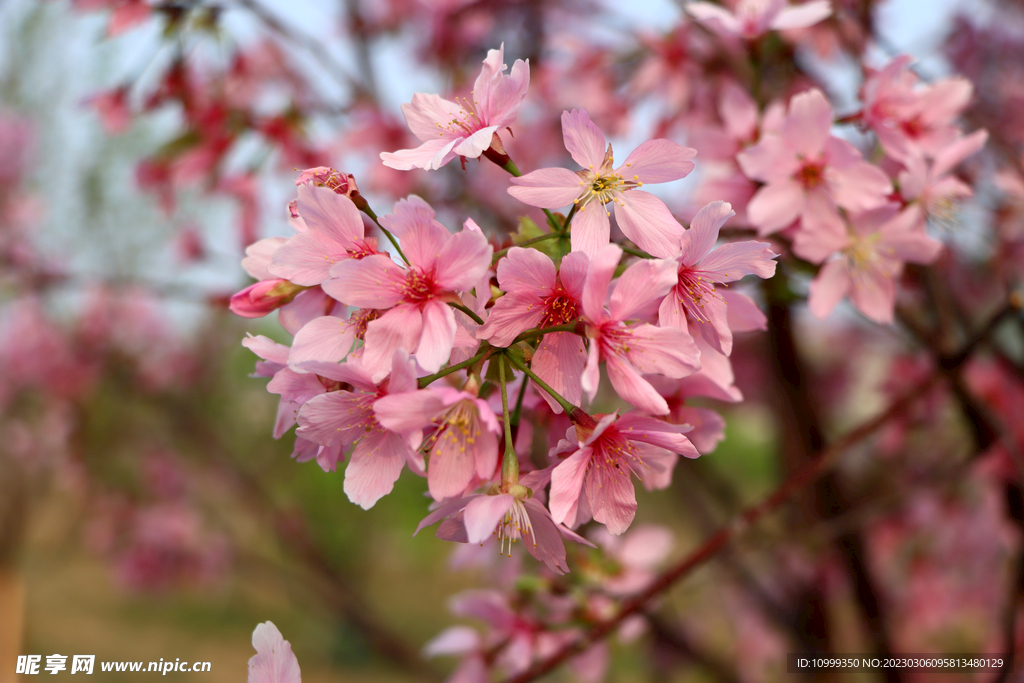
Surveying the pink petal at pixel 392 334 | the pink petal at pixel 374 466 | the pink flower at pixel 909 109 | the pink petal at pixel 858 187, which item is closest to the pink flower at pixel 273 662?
the pink petal at pixel 374 466

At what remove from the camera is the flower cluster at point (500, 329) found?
448mm

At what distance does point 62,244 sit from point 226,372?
3.54ft

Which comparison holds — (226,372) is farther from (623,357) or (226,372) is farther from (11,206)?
(623,357)

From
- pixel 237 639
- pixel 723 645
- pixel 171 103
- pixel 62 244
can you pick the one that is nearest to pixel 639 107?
pixel 171 103

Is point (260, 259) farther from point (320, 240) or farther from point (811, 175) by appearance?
point (811, 175)

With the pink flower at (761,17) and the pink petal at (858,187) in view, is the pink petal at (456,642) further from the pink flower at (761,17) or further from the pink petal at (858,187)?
the pink flower at (761,17)

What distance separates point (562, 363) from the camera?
0.48m

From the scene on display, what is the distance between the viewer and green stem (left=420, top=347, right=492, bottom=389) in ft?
1.52

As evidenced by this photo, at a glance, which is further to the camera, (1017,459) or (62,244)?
(62,244)

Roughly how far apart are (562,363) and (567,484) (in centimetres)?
9

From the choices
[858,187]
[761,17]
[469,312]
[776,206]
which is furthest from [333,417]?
[761,17]

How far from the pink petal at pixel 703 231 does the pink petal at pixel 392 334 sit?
224 millimetres

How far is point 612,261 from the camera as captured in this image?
0.42 meters

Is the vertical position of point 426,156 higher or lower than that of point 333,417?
higher
